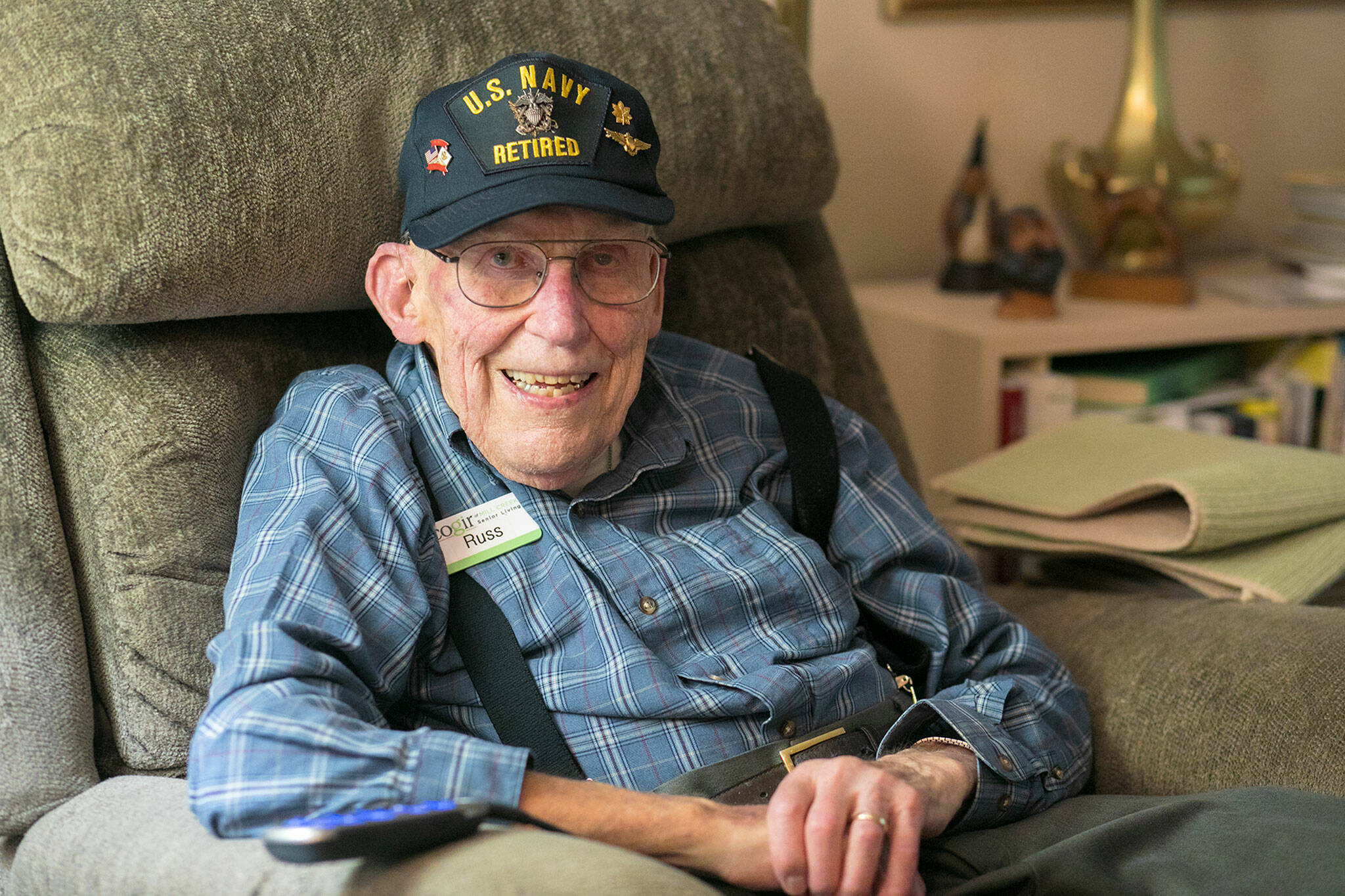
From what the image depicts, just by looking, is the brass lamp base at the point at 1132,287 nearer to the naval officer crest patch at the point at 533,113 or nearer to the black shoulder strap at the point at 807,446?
the black shoulder strap at the point at 807,446

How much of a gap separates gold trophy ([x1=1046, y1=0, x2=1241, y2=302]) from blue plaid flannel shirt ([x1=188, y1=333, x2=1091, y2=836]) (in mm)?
1021

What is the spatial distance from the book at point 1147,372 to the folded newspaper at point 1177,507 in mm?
313

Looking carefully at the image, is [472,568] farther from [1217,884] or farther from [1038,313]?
[1038,313]

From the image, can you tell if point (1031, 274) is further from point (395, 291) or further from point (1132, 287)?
point (395, 291)

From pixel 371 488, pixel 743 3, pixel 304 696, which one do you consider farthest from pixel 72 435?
pixel 743 3

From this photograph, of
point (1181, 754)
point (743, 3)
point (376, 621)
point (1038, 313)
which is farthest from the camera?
point (1038, 313)

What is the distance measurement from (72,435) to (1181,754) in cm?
109

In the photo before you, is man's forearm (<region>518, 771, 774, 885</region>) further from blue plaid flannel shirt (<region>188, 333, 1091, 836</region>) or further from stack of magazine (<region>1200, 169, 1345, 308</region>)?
stack of magazine (<region>1200, 169, 1345, 308</region>)

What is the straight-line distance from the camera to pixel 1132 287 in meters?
2.10

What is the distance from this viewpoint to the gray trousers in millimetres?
916

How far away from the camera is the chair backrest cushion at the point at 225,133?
1008 millimetres

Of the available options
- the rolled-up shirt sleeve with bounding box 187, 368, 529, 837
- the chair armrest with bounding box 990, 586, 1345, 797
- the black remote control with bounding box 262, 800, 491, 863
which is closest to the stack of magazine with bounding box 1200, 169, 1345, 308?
the chair armrest with bounding box 990, 586, 1345, 797

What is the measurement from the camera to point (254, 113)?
108 centimetres

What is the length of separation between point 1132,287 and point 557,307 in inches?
54.7
